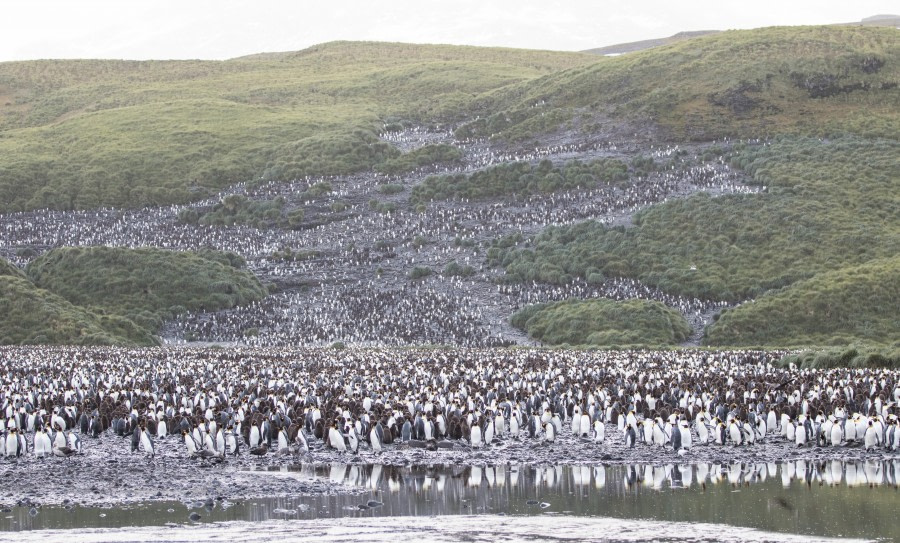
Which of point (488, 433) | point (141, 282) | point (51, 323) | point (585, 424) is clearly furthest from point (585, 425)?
point (141, 282)

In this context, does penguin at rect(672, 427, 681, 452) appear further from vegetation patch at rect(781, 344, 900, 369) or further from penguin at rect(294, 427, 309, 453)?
vegetation patch at rect(781, 344, 900, 369)

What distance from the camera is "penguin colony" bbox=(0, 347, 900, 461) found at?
21281mm

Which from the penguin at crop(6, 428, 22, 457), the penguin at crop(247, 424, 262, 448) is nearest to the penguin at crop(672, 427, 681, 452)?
the penguin at crop(247, 424, 262, 448)

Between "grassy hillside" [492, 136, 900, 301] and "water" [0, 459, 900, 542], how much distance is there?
42.1 meters

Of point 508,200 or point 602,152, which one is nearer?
point 508,200

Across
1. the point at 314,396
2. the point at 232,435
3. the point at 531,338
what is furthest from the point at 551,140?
the point at 232,435

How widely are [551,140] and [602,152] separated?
27.7 feet

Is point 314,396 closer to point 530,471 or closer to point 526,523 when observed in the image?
point 530,471

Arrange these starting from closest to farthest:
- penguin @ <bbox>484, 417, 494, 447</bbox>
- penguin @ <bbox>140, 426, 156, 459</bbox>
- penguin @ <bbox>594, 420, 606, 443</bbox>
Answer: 1. penguin @ <bbox>140, 426, 156, 459</bbox>
2. penguin @ <bbox>484, 417, 494, 447</bbox>
3. penguin @ <bbox>594, 420, 606, 443</bbox>

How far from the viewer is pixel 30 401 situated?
26359mm

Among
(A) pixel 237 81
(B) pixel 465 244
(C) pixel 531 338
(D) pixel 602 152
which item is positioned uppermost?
(A) pixel 237 81

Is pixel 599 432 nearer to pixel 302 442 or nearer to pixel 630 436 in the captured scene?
pixel 630 436

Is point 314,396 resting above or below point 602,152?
below

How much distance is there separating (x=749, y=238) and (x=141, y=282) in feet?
120
